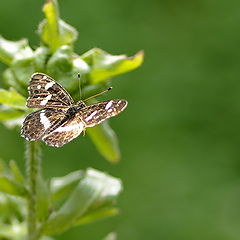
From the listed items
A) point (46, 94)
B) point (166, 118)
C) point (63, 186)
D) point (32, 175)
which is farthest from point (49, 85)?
point (166, 118)

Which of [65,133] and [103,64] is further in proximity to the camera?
[103,64]

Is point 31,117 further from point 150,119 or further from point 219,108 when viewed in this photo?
point 219,108

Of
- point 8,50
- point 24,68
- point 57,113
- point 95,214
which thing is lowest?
point 95,214

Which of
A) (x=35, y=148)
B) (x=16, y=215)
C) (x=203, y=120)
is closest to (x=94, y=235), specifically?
(x=203, y=120)

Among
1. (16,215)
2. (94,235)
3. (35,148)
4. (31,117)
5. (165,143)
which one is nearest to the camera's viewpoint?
(31,117)

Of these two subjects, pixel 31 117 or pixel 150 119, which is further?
pixel 150 119

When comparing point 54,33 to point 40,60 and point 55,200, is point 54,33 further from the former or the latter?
point 55,200

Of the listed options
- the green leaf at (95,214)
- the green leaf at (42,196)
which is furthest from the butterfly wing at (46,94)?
the green leaf at (95,214)
